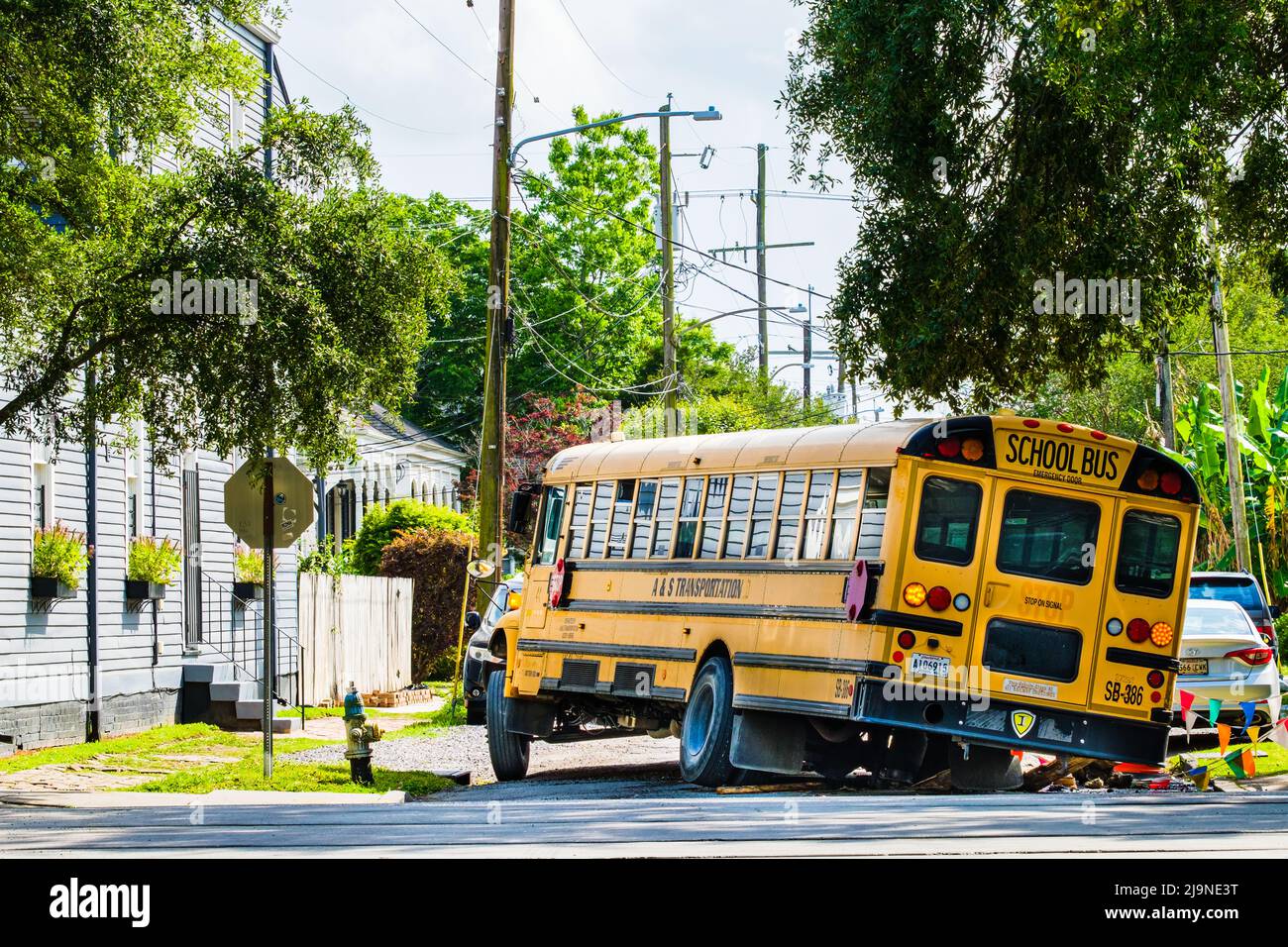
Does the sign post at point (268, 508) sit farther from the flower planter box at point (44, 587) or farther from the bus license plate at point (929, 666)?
the bus license plate at point (929, 666)

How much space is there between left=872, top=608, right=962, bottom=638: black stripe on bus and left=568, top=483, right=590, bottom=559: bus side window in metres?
5.15

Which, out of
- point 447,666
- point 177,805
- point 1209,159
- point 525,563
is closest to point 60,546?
point 525,563

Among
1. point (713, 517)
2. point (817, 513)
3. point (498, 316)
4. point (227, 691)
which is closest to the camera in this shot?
point (817, 513)

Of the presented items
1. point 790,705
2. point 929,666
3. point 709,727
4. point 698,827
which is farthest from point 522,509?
point 698,827

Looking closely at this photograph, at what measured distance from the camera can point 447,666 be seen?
37.9 meters

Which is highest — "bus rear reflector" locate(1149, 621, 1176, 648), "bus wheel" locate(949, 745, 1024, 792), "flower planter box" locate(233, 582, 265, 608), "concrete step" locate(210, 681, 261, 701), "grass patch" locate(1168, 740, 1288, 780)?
"bus rear reflector" locate(1149, 621, 1176, 648)

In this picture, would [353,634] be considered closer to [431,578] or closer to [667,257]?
[431,578]

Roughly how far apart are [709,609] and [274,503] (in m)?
4.39

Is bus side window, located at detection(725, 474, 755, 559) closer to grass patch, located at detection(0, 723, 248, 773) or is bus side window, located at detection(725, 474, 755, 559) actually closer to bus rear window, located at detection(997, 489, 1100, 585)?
bus rear window, located at detection(997, 489, 1100, 585)

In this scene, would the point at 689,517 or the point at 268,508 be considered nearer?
the point at 689,517

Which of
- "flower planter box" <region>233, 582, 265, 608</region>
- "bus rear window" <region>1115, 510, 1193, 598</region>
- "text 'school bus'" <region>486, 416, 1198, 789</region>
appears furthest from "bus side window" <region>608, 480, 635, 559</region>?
"flower planter box" <region>233, 582, 265, 608</region>

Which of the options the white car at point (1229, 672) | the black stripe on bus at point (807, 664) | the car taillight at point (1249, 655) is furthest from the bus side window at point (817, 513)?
the car taillight at point (1249, 655)

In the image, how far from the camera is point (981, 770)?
14711 millimetres

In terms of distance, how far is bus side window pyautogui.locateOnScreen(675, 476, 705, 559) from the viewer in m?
16.2
